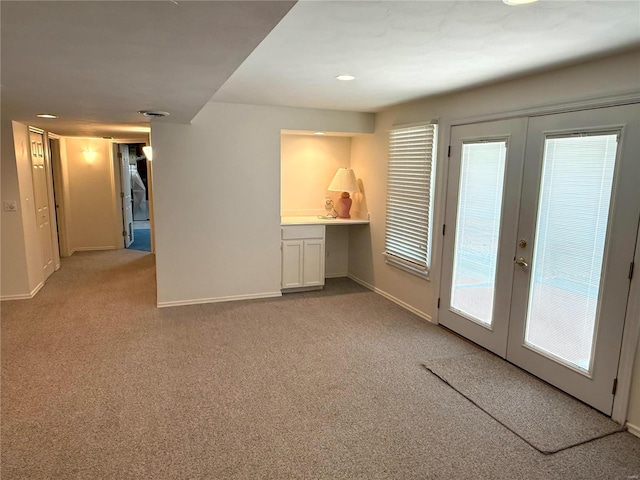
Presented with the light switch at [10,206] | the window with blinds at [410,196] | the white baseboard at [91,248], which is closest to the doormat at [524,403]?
the window with blinds at [410,196]

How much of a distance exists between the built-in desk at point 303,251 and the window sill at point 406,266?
2.28 feet

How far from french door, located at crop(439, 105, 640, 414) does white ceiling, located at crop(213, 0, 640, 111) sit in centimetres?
52

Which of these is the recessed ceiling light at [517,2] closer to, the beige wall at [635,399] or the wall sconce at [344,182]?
the beige wall at [635,399]

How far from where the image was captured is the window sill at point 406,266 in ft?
14.4

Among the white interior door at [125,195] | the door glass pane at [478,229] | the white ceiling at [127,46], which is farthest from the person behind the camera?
the white interior door at [125,195]

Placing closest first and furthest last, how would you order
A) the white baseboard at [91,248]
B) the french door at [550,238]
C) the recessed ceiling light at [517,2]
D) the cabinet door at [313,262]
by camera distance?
the recessed ceiling light at [517,2] → the french door at [550,238] → the cabinet door at [313,262] → the white baseboard at [91,248]

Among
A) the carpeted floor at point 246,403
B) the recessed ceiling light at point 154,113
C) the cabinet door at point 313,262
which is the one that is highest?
the recessed ceiling light at point 154,113

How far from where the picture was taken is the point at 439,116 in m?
4.07

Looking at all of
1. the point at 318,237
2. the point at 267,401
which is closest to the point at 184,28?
the point at 267,401

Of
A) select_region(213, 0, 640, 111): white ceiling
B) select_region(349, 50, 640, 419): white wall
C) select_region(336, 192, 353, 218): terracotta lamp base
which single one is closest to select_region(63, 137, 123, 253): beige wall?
select_region(336, 192, 353, 218): terracotta lamp base

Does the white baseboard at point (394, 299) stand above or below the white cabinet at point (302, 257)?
below

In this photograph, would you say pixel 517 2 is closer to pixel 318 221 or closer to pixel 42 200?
pixel 318 221

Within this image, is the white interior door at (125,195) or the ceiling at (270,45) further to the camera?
the white interior door at (125,195)

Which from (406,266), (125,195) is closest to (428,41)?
(406,266)
